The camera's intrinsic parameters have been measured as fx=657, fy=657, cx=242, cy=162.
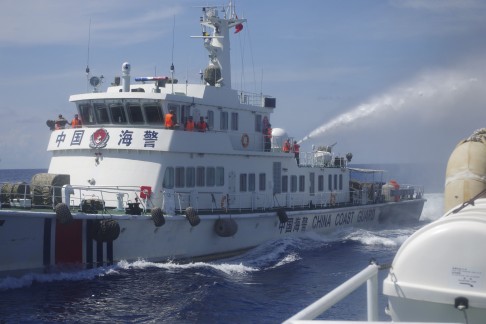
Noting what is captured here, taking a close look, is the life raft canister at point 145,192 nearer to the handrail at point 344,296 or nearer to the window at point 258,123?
the window at point 258,123

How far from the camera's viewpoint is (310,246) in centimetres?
2444

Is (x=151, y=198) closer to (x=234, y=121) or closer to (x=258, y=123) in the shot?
(x=234, y=121)

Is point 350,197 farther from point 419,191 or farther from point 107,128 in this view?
point 107,128

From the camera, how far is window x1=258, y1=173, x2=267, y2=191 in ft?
77.7

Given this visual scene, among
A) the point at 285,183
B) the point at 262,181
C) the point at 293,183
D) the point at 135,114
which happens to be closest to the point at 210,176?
the point at 262,181

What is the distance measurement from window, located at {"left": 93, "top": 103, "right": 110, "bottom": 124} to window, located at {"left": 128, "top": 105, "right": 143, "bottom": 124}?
87 centimetres

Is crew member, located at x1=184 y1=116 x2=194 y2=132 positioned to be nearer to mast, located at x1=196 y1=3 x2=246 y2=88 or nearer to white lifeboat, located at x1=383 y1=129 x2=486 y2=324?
mast, located at x1=196 y1=3 x2=246 y2=88

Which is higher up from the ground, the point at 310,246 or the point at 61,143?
the point at 61,143

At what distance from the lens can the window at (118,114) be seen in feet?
68.7

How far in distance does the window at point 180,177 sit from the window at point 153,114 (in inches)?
65.7

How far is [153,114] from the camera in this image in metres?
20.7

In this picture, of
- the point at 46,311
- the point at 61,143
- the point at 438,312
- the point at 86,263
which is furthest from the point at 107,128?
the point at 438,312

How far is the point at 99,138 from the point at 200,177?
3404 mm

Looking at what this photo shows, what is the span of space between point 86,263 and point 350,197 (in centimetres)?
1589
